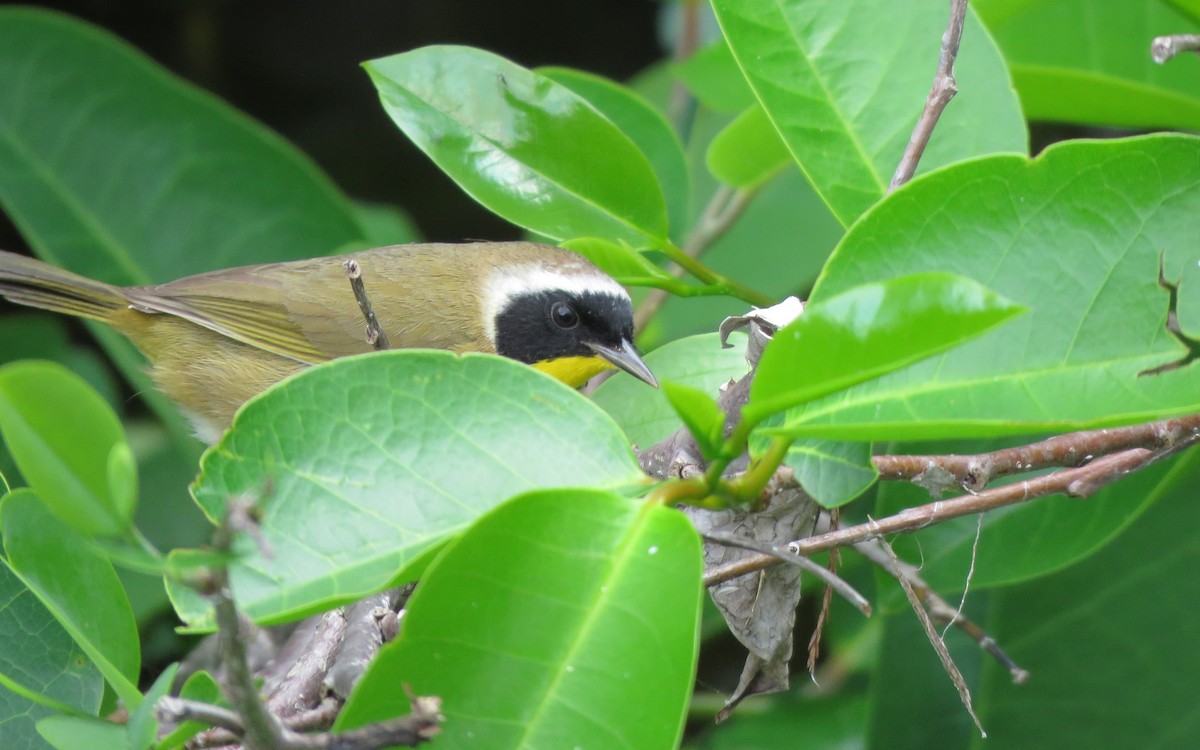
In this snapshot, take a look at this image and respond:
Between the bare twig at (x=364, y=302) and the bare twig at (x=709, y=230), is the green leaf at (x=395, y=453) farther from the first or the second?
the bare twig at (x=709, y=230)

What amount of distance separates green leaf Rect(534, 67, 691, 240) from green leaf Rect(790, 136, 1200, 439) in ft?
4.90

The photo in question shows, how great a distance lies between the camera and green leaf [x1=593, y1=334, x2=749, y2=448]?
214 centimetres

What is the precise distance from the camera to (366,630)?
1.98 m

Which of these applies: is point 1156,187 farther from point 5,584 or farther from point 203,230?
point 203,230

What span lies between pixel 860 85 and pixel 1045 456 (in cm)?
77

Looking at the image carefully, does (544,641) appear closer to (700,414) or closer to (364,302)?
(700,414)

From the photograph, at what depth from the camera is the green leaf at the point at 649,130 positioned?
297 centimetres

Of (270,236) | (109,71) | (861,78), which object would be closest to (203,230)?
(270,236)

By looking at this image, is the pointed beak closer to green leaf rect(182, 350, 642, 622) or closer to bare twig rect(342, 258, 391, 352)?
bare twig rect(342, 258, 391, 352)

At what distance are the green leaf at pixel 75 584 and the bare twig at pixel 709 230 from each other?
1.75 m

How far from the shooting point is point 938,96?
192 centimetres

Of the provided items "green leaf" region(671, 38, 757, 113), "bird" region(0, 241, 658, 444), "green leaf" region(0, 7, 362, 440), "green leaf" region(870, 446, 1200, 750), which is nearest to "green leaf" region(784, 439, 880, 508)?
"green leaf" region(870, 446, 1200, 750)

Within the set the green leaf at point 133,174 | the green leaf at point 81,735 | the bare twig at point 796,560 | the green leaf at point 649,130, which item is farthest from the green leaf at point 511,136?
the green leaf at point 133,174

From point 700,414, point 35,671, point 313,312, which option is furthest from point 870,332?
point 313,312
